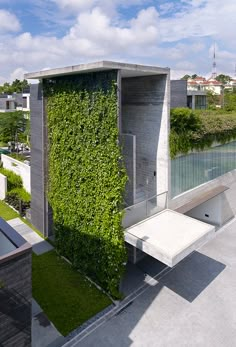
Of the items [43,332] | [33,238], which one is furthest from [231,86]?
[43,332]

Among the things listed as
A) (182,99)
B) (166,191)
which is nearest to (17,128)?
(182,99)

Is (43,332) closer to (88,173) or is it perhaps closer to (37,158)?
(88,173)

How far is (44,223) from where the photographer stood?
51.9 feet

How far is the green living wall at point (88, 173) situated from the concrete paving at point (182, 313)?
1434 mm

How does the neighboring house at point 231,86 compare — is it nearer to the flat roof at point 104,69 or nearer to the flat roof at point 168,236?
the flat roof at point 104,69

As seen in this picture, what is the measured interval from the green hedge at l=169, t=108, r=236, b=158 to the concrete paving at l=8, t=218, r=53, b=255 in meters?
7.96

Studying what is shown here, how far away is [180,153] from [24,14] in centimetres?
1023

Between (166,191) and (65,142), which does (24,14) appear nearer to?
(65,142)

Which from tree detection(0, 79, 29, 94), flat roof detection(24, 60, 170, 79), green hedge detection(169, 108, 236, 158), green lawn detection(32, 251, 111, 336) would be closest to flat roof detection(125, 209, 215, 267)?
green lawn detection(32, 251, 111, 336)

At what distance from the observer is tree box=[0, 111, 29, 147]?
3259cm

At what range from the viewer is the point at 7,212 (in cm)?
1912

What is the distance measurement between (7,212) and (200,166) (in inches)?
496

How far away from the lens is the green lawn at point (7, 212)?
60.7 feet

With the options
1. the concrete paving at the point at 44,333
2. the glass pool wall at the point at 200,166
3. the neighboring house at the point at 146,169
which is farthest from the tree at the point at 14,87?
the concrete paving at the point at 44,333
